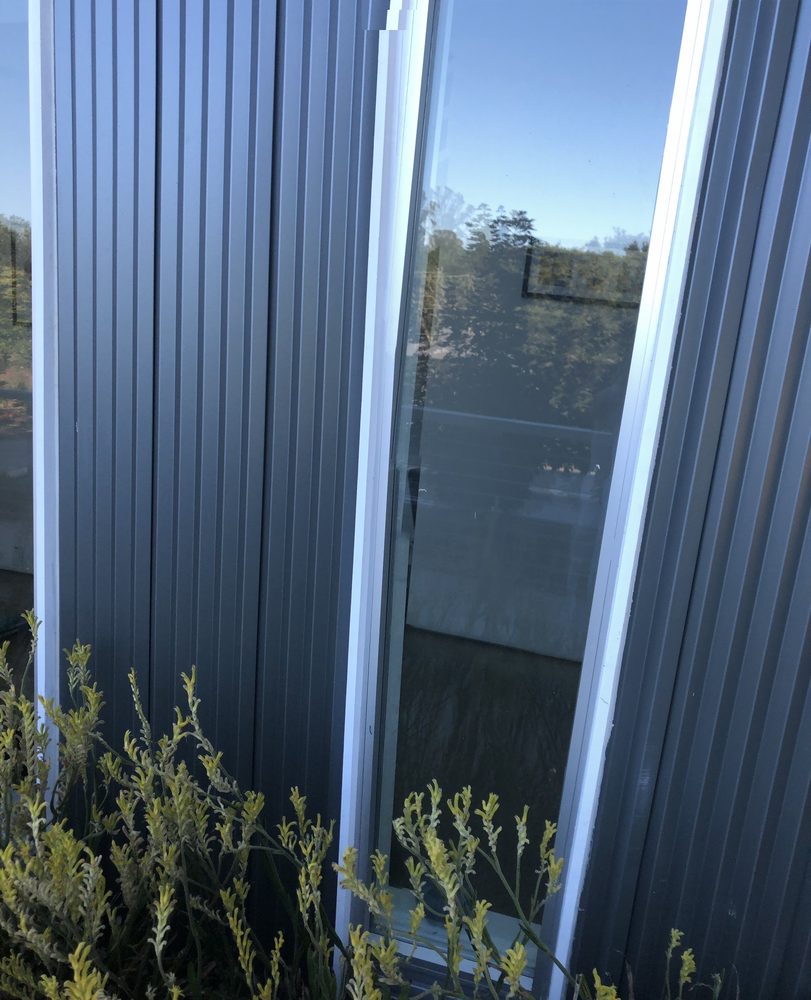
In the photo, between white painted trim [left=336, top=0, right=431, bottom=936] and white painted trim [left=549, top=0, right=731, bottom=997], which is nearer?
white painted trim [left=549, top=0, right=731, bottom=997]

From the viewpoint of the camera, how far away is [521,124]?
1.48m

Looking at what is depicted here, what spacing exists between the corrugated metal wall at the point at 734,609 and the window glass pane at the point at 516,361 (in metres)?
0.16

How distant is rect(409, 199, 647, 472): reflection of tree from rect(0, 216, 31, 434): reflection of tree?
3.26ft

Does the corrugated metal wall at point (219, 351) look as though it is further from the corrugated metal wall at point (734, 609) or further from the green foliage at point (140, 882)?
the corrugated metal wall at point (734, 609)

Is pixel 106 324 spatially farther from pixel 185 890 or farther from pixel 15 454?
pixel 185 890

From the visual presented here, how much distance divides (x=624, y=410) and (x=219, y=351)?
0.85 metres

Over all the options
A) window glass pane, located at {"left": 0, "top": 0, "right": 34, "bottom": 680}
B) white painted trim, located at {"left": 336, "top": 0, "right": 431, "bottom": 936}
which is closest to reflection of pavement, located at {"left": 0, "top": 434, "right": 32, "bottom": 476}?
window glass pane, located at {"left": 0, "top": 0, "right": 34, "bottom": 680}

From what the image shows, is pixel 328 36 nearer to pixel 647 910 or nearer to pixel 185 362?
pixel 185 362

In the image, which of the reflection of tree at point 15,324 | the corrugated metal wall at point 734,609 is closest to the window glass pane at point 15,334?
the reflection of tree at point 15,324

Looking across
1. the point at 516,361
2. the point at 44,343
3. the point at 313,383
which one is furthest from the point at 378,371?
the point at 44,343

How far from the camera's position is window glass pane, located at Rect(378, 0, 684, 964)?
145 centimetres

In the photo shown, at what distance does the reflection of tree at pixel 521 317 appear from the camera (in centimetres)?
150

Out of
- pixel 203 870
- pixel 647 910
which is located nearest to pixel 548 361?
pixel 647 910

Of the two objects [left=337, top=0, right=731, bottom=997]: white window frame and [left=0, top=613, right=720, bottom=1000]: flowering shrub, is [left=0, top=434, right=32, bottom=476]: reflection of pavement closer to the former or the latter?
[left=0, top=613, right=720, bottom=1000]: flowering shrub
